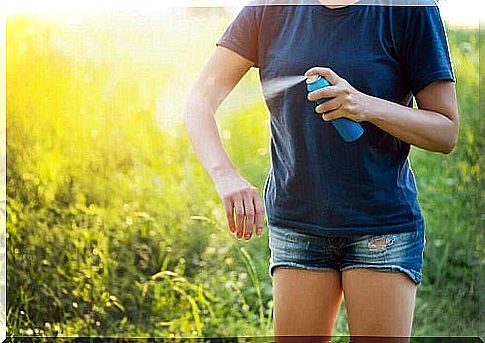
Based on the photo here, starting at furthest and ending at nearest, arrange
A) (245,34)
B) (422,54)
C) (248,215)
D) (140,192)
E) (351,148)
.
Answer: (140,192) < (248,215) < (245,34) < (351,148) < (422,54)

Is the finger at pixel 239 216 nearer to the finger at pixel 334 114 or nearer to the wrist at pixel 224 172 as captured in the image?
the wrist at pixel 224 172

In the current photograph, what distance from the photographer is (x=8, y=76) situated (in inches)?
169

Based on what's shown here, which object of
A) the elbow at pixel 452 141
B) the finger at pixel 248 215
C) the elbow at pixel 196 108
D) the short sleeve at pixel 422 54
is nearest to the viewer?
the short sleeve at pixel 422 54

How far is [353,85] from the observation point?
12.2ft

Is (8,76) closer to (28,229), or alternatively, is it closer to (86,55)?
(86,55)

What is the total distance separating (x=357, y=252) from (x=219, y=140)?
746 millimetres

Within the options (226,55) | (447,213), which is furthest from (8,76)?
(447,213)

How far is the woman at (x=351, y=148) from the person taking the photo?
3.68 m

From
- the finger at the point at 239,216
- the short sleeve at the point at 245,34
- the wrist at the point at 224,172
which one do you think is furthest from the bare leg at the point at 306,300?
the short sleeve at the point at 245,34

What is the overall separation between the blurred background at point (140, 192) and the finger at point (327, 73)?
1.32ft

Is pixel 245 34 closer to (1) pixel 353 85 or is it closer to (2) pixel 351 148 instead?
(1) pixel 353 85

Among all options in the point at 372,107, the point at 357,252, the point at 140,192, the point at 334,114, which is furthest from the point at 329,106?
the point at 140,192

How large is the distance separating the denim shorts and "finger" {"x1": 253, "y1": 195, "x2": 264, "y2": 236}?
8.2 inches

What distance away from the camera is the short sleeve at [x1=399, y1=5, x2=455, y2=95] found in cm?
366
